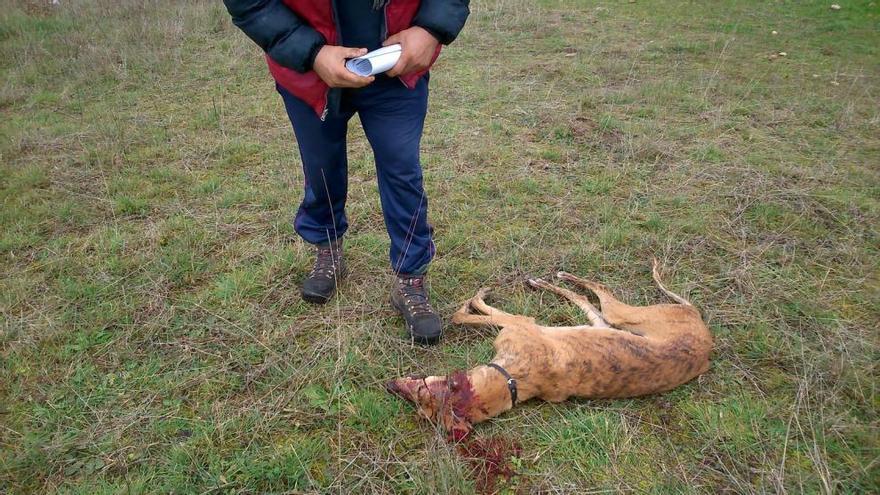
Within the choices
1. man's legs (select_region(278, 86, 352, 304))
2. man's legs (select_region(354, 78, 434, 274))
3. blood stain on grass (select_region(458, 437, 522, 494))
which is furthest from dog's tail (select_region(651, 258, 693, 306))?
man's legs (select_region(278, 86, 352, 304))

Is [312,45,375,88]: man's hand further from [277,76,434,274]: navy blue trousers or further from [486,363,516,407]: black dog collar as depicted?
[486,363,516,407]: black dog collar

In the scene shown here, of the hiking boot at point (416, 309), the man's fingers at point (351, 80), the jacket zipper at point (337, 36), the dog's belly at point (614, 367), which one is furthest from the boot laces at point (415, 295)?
the man's fingers at point (351, 80)

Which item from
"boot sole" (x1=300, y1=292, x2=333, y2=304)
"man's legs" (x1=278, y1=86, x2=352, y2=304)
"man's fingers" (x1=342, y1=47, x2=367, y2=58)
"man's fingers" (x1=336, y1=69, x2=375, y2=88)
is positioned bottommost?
"boot sole" (x1=300, y1=292, x2=333, y2=304)

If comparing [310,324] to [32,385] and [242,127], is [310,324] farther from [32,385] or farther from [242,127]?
[242,127]

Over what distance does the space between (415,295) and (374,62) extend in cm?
114

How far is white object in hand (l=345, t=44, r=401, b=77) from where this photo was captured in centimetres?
194

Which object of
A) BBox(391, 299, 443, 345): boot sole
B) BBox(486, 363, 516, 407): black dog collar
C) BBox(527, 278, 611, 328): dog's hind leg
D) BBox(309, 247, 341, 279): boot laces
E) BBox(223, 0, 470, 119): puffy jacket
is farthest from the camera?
BBox(309, 247, 341, 279): boot laces

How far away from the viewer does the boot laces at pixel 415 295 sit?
257 centimetres

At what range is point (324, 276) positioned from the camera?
2.79 m

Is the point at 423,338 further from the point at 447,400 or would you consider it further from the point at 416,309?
the point at 447,400

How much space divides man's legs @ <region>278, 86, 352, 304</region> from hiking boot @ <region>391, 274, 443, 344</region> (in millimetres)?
394

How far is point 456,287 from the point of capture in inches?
117

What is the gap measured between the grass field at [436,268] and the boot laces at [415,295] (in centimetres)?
17

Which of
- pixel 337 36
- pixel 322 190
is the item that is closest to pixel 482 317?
pixel 322 190
